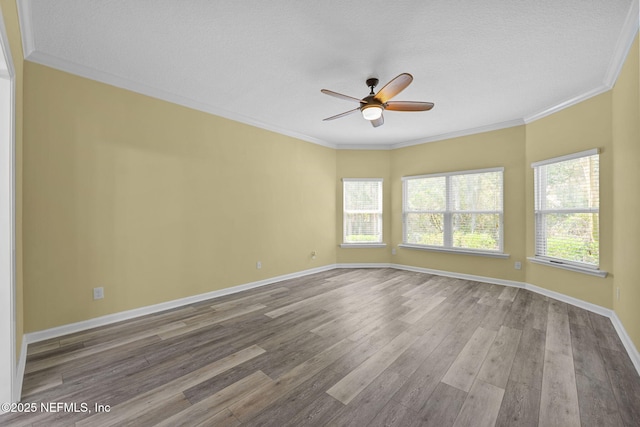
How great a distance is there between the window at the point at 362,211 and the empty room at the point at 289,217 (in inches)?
49.2

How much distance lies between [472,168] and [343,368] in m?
→ 4.28

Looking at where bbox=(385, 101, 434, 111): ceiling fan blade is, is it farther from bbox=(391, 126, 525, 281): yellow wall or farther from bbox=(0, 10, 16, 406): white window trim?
bbox=(0, 10, 16, 406): white window trim

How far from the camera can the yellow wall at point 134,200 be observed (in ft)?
8.53

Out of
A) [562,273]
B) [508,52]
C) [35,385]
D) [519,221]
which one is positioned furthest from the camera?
[519,221]

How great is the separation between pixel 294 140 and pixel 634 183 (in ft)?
14.4

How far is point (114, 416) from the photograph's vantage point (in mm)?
1646

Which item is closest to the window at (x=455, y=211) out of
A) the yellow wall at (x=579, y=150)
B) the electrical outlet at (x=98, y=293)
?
the yellow wall at (x=579, y=150)

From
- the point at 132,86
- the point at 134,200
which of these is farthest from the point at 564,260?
the point at 132,86

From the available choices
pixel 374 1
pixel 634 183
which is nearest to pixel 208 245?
pixel 374 1

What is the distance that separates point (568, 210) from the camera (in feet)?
12.0

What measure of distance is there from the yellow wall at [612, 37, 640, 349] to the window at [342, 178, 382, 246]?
11.8ft

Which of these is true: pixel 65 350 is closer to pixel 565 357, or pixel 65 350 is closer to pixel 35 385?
pixel 35 385

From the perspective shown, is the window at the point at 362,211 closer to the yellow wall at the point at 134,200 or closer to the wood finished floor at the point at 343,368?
the yellow wall at the point at 134,200

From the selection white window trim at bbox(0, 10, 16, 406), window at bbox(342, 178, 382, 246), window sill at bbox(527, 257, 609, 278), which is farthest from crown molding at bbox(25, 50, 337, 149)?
window sill at bbox(527, 257, 609, 278)
